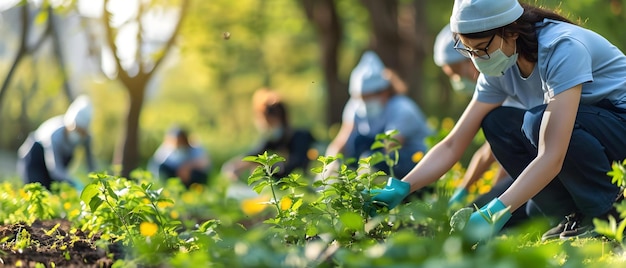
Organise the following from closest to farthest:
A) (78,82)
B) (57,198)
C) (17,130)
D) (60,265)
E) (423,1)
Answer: (60,265)
(57,198)
(423,1)
(17,130)
(78,82)

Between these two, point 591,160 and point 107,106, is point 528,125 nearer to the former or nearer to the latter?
point 591,160

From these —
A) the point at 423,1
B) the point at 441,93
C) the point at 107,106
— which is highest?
the point at 107,106

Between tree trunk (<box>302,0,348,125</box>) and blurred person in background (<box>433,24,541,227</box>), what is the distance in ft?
28.6

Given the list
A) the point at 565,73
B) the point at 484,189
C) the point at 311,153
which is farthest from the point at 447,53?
the point at 311,153

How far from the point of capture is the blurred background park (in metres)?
7.98

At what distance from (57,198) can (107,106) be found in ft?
68.4

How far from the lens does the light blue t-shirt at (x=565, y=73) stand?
318cm

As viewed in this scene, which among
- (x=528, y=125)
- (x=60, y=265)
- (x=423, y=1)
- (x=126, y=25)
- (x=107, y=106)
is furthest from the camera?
(x=107, y=106)

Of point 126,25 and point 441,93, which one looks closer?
point 126,25

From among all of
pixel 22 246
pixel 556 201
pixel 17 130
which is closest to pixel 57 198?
pixel 22 246

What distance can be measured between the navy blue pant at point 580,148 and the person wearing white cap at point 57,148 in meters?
5.20

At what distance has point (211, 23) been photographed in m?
22.2

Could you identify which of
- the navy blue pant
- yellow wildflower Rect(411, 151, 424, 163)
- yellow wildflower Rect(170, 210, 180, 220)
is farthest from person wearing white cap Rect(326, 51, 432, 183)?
the navy blue pant

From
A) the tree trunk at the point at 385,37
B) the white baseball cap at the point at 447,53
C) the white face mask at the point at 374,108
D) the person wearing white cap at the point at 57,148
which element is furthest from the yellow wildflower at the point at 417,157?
the tree trunk at the point at 385,37
